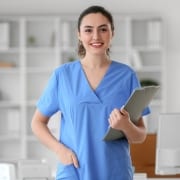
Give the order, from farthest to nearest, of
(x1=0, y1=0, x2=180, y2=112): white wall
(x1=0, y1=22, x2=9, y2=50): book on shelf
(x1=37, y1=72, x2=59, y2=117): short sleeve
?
(x1=0, y1=0, x2=180, y2=112): white wall → (x1=0, y1=22, x2=9, y2=50): book on shelf → (x1=37, y1=72, x2=59, y2=117): short sleeve

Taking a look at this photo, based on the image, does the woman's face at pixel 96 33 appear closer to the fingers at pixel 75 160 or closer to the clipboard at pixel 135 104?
the clipboard at pixel 135 104

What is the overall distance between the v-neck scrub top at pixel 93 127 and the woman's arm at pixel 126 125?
5 centimetres

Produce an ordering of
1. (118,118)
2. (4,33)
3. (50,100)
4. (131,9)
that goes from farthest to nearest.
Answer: (131,9) → (4,33) → (50,100) → (118,118)

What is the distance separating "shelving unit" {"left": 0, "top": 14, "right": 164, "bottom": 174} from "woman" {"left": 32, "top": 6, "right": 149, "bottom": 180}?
16.3 feet

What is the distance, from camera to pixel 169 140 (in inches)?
105

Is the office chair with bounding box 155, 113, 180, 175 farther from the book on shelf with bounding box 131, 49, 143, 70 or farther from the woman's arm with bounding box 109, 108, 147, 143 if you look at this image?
the book on shelf with bounding box 131, 49, 143, 70

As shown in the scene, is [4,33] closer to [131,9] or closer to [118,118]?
[131,9]

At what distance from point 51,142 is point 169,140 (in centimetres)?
96

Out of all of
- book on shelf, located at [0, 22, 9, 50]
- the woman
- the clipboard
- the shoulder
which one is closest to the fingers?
the woman

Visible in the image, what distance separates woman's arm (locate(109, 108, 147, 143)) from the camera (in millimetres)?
1720

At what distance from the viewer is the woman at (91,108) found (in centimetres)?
182

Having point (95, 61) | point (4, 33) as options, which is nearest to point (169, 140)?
point (95, 61)

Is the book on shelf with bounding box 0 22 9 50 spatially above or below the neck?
above

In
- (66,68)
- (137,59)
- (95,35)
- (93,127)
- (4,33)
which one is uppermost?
(4,33)
